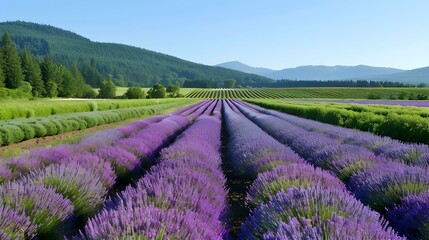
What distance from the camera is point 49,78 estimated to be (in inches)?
2985

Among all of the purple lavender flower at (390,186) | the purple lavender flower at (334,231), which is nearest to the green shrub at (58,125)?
the purple lavender flower at (390,186)

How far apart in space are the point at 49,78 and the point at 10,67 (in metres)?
9.96

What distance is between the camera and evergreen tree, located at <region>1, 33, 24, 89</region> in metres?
65.7

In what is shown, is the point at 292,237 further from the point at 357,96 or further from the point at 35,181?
the point at 357,96

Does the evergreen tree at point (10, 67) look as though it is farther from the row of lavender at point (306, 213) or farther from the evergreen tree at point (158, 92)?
→ the row of lavender at point (306, 213)

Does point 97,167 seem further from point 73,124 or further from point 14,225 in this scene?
point 73,124

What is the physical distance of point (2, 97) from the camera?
177 ft

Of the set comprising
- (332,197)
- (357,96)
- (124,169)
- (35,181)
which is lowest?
(357,96)

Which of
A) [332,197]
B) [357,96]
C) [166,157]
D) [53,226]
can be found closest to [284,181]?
[332,197]

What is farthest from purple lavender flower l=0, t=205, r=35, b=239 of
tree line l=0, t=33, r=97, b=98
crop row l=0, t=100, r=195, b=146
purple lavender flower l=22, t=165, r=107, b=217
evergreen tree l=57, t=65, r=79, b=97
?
evergreen tree l=57, t=65, r=79, b=97

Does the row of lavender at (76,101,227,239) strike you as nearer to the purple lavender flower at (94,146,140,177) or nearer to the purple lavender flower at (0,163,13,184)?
the purple lavender flower at (94,146,140,177)

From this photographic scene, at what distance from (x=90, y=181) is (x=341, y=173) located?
11.6 ft

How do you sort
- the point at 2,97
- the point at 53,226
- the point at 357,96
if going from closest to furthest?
the point at 53,226 → the point at 2,97 → the point at 357,96

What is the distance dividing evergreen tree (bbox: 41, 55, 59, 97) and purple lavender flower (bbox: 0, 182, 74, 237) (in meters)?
75.8
